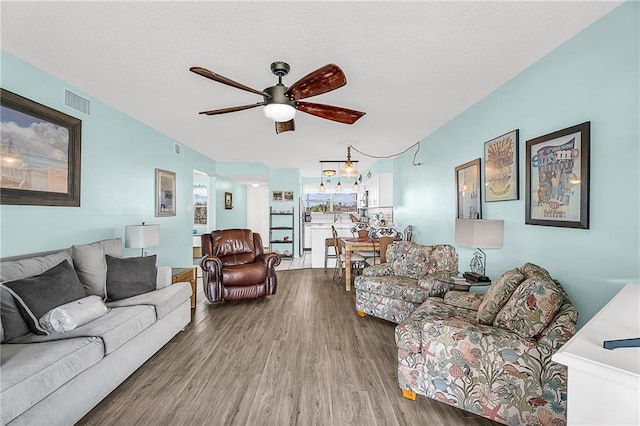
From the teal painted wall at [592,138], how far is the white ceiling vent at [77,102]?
412 centimetres

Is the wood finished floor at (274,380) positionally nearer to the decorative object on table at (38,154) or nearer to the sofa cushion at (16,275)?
the sofa cushion at (16,275)

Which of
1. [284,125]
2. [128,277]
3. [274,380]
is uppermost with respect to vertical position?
Answer: [284,125]

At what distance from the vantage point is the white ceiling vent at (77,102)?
2.88 metres

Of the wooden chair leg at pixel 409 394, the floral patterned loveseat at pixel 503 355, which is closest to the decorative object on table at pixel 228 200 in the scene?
the floral patterned loveseat at pixel 503 355

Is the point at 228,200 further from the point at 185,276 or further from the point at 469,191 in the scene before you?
the point at 469,191

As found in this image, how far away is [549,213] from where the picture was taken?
2.30 meters

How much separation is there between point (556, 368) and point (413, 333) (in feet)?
2.61

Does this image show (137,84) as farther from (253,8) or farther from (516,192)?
(516,192)

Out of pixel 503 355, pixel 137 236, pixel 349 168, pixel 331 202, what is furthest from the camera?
pixel 331 202

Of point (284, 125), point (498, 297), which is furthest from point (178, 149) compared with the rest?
point (498, 297)

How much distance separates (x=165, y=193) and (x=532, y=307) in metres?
4.71

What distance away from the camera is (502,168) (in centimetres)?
291

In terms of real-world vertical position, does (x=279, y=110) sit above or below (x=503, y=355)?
above

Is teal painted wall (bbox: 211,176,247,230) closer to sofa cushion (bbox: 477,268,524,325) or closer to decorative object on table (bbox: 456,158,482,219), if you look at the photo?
decorative object on table (bbox: 456,158,482,219)
